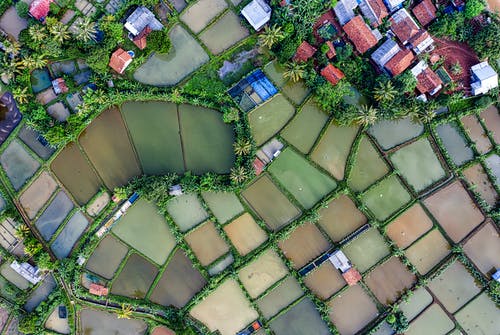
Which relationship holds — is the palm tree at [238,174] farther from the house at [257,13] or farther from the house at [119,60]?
the house at [119,60]

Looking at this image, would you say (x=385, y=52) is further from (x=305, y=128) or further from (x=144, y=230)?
(x=144, y=230)

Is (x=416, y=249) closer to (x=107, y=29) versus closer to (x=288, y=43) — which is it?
(x=288, y=43)

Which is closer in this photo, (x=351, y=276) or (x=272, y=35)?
(x=272, y=35)

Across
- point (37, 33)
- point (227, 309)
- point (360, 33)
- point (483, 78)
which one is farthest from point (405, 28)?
point (37, 33)

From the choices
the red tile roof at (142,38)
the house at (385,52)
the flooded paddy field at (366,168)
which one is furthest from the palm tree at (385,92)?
the red tile roof at (142,38)

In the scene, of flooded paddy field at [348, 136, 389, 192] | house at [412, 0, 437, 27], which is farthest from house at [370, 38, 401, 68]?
flooded paddy field at [348, 136, 389, 192]

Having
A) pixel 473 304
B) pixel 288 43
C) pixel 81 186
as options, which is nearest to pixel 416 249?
pixel 473 304
